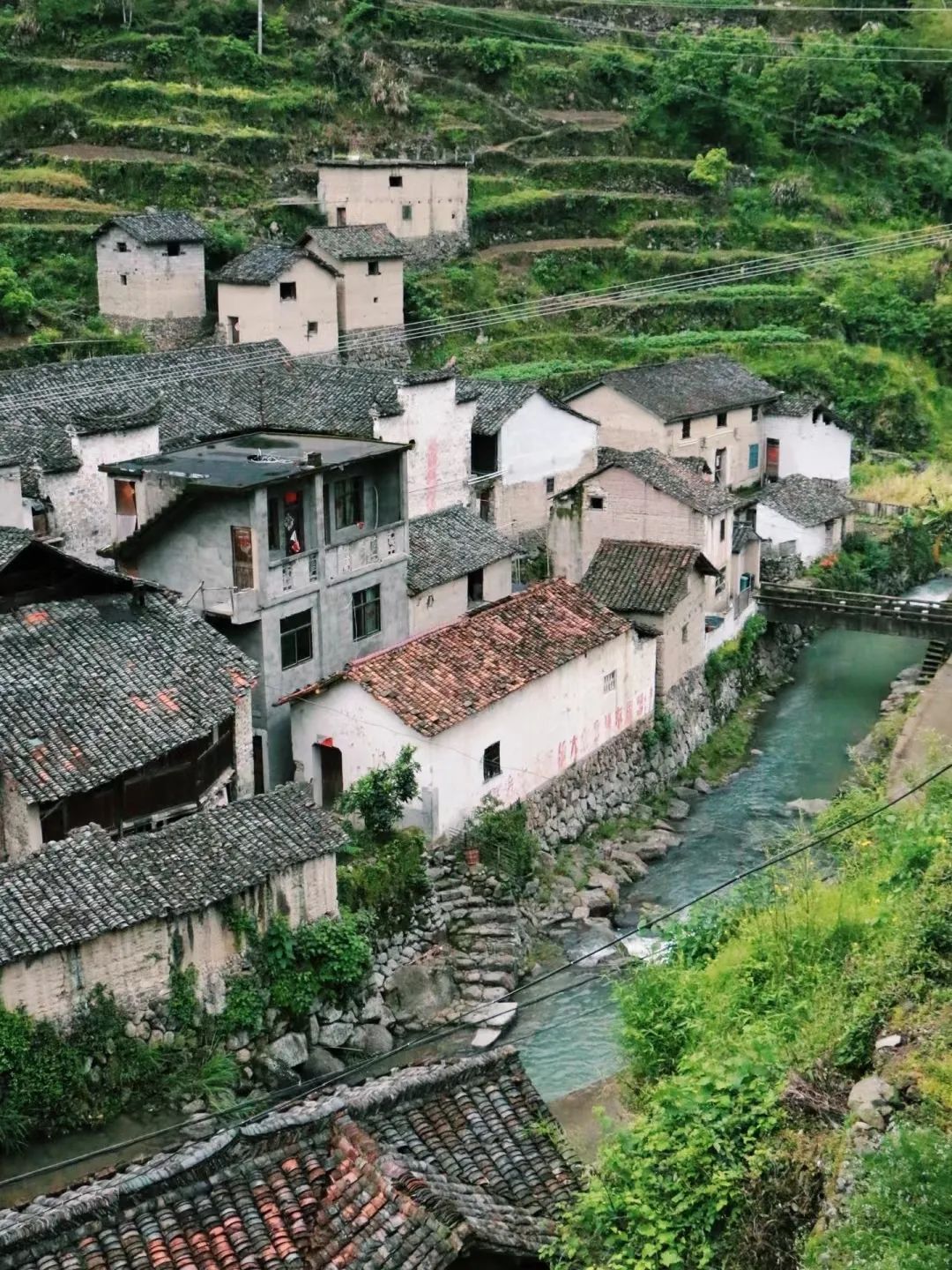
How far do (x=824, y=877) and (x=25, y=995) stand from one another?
28.8 feet

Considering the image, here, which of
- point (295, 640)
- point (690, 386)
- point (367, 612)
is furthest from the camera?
point (690, 386)

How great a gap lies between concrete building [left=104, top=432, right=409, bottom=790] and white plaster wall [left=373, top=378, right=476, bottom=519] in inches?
145

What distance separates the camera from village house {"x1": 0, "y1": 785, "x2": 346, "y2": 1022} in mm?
15562

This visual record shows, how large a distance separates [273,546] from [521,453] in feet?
35.4

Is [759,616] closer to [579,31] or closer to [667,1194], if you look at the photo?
[667,1194]

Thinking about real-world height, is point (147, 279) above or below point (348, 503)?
above

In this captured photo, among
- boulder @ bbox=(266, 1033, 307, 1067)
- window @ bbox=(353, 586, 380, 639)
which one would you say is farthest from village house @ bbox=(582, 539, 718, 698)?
boulder @ bbox=(266, 1033, 307, 1067)

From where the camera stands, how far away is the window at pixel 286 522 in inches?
850

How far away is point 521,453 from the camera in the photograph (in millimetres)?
31453

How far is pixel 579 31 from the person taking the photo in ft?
187

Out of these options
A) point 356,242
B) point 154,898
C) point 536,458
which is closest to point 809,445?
point 536,458

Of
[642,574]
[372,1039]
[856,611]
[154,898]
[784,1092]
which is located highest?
[784,1092]

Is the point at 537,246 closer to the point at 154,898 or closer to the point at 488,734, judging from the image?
the point at 488,734

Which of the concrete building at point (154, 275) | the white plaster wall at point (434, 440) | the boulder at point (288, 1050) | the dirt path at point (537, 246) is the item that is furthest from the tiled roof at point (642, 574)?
the dirt path at point (537, 246)
